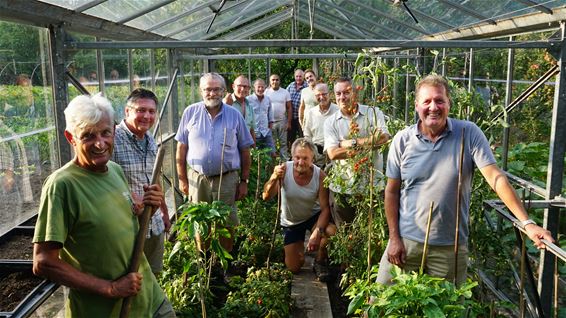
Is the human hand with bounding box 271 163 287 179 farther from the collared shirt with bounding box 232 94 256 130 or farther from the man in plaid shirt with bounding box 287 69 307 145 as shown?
the man in plaid shirt with bounding box 287 69 307 145

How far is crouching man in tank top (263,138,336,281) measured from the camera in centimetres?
429

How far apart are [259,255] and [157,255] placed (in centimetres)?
149

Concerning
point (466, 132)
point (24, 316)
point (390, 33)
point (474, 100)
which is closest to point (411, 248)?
point (466, 132)

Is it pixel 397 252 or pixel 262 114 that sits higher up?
pixel 262 114

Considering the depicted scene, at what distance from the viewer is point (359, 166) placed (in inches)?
147

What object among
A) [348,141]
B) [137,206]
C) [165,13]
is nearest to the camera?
[137,206]

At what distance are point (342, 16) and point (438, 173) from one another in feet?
21.1

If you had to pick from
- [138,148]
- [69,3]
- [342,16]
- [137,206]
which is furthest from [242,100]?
[137,206]

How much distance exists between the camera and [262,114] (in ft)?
24.9

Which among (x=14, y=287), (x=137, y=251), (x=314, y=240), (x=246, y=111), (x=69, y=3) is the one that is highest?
(x=69, y=3)

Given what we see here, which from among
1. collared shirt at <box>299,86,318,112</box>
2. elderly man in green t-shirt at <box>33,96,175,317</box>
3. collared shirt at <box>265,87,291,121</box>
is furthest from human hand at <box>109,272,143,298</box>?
collared shirt at <box>265,87,291,121</box>

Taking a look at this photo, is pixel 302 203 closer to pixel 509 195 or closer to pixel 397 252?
Result: pixel 397 252

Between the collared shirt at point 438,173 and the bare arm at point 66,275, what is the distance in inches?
62.2

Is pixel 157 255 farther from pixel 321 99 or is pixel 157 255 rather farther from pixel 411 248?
pixel 321 99
